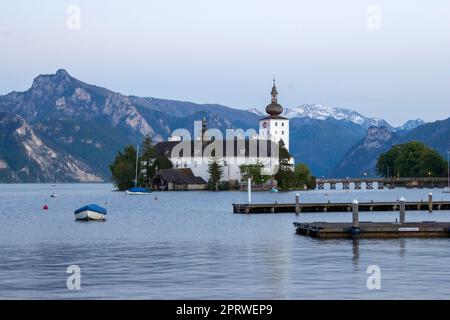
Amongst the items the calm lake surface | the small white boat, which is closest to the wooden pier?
the small white boat

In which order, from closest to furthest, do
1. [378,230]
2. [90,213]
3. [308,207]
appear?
[378,230] → [90,213] → [308,207]

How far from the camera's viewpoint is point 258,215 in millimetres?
119750

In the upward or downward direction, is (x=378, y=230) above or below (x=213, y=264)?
above

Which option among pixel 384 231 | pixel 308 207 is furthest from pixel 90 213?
pixel 384 231

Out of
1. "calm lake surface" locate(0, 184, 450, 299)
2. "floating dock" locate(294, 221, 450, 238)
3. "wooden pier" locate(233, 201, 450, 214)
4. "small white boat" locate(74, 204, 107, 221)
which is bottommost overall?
"calm lake surface" locate(0, 184, 450, 299)

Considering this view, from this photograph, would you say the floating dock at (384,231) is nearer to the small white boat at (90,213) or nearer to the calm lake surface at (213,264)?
the calm lake surface at (213,264)

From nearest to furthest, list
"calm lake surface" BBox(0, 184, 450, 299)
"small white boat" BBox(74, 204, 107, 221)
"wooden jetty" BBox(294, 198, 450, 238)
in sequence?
"calm lake surface" BBox(0, 184, 450, 299) → "wooden jetty" BBox(294, 198, 450, 238) → "small white boat" BBox(74, 204, 107, 221)

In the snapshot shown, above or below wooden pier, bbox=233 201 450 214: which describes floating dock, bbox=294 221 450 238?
below

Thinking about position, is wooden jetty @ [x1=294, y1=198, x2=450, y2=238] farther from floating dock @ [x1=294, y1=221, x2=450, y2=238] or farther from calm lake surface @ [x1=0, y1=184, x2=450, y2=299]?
calm lake surface @ [x1=0, y1=184, x2=450, y2=299]

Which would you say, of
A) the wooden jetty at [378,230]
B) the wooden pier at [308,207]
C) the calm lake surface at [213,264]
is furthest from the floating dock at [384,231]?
A: the wooden pier at [308,207]

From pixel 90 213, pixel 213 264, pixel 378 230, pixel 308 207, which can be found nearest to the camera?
pixel 213 264

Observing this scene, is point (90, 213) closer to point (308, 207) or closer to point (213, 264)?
point (308, 207)
